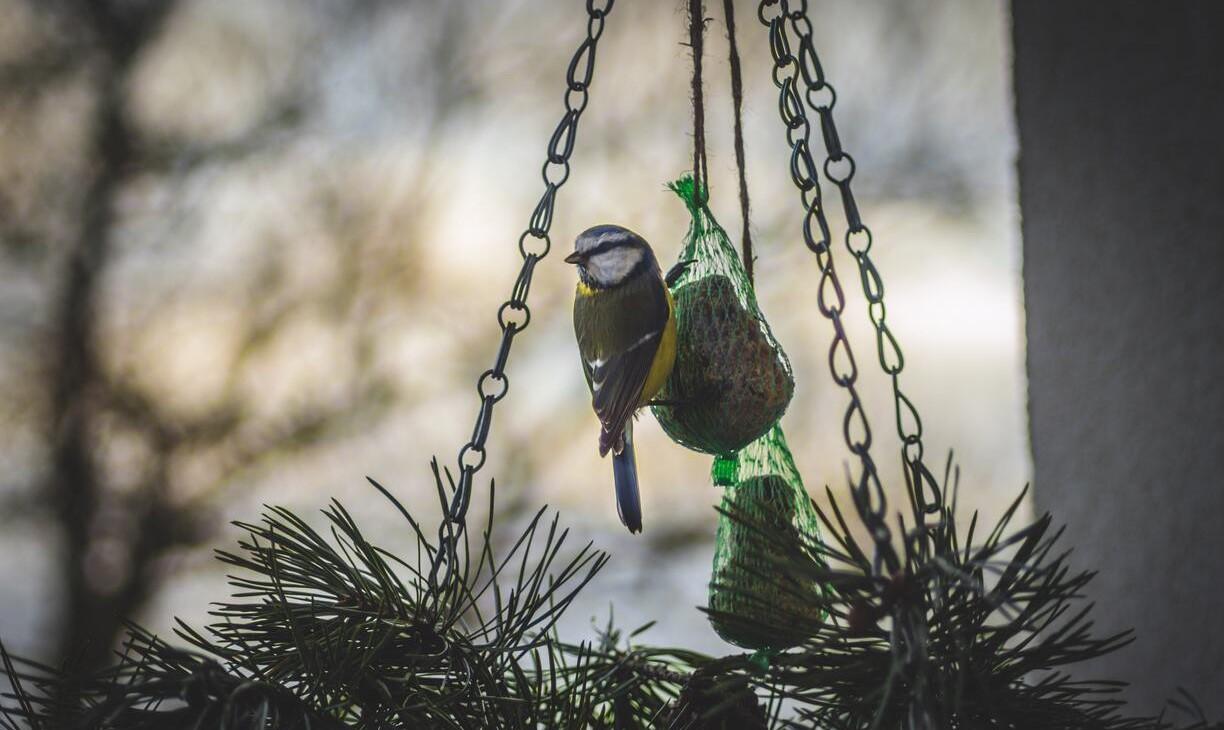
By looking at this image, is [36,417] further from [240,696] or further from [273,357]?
[240,696]

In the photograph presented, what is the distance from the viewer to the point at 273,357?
1725mm

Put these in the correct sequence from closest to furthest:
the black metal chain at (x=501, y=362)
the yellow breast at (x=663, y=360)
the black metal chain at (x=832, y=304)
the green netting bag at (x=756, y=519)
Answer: the black metal chain at (x=832, y=304), the black metal chain at (x=501, y=362), the green netting bag at (x=756, y=519), the yellow breast at (x=663, y=360)

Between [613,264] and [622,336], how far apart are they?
84 mm

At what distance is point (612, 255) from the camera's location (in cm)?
79

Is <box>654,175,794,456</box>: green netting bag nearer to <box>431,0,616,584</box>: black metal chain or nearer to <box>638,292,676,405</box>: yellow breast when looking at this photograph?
<box>638,292,676,405</box>: yellow breast

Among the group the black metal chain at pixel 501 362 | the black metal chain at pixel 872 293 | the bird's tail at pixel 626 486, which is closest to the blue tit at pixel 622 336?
the bird's tail at pixel 626 486

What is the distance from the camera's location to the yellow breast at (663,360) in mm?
746

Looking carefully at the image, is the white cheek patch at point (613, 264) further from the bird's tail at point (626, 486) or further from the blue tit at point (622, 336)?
the bird's tail at point (626, 486)

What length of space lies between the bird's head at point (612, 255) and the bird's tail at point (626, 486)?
0.43 ft

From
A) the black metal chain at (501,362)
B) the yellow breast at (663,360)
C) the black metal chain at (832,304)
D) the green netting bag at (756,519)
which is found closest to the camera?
the black metal chain at (832,304)

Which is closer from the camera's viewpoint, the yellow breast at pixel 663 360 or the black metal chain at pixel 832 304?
the black metal chain at pixel 832 304

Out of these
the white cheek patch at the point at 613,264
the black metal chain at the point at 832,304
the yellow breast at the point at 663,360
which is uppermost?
the white cheek patch at the point at 613,264

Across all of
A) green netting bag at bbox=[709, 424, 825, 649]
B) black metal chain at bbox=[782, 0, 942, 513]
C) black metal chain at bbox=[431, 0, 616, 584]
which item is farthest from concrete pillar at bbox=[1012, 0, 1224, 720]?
black metal chain at bbox=[431, 0, 616, 584]

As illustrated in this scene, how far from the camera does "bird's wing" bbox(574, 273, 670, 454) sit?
0.73m
